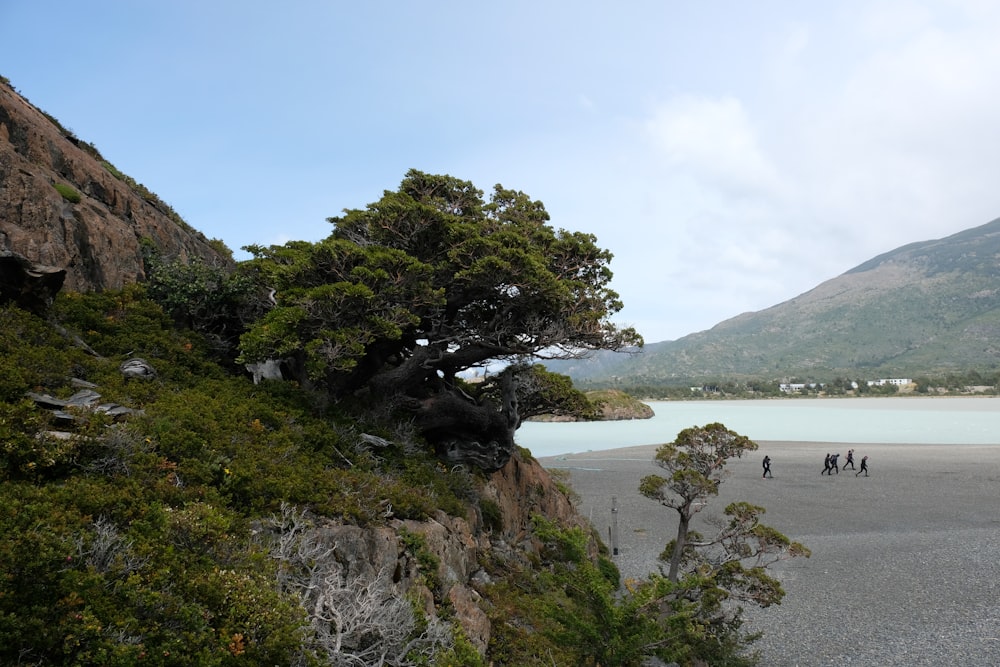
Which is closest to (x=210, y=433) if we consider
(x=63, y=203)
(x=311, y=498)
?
(x=311, y=498)

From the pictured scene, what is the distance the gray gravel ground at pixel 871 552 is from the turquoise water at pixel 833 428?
2140 cm

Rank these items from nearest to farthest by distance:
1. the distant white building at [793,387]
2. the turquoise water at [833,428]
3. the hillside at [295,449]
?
the hillside at [295,449] < the turquoise water at [833,428] < the distant white building at [793,387]

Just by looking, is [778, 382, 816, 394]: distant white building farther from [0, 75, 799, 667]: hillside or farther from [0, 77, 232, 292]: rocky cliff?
[0, 77, 232, 292]: rocky cliff

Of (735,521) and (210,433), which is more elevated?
(210,433)

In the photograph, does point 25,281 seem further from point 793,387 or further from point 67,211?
point 793,387

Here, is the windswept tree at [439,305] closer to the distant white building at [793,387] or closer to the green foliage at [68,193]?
the green foliage at [68,193]

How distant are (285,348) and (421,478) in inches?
161

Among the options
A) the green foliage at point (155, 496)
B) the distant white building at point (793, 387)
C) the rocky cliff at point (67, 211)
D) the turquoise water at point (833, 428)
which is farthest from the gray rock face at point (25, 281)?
the distant white building at point (793, 387)

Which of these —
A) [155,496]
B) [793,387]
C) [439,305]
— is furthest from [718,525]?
A: [793,387]

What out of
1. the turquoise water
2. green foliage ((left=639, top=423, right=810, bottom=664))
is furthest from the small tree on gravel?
the turquoise water

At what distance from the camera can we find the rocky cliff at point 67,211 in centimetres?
1149

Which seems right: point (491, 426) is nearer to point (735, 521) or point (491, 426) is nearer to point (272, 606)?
point (735, 521)

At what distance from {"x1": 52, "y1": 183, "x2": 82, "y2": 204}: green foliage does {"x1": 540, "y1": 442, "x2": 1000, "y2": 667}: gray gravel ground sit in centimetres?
2100

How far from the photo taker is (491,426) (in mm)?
14719
